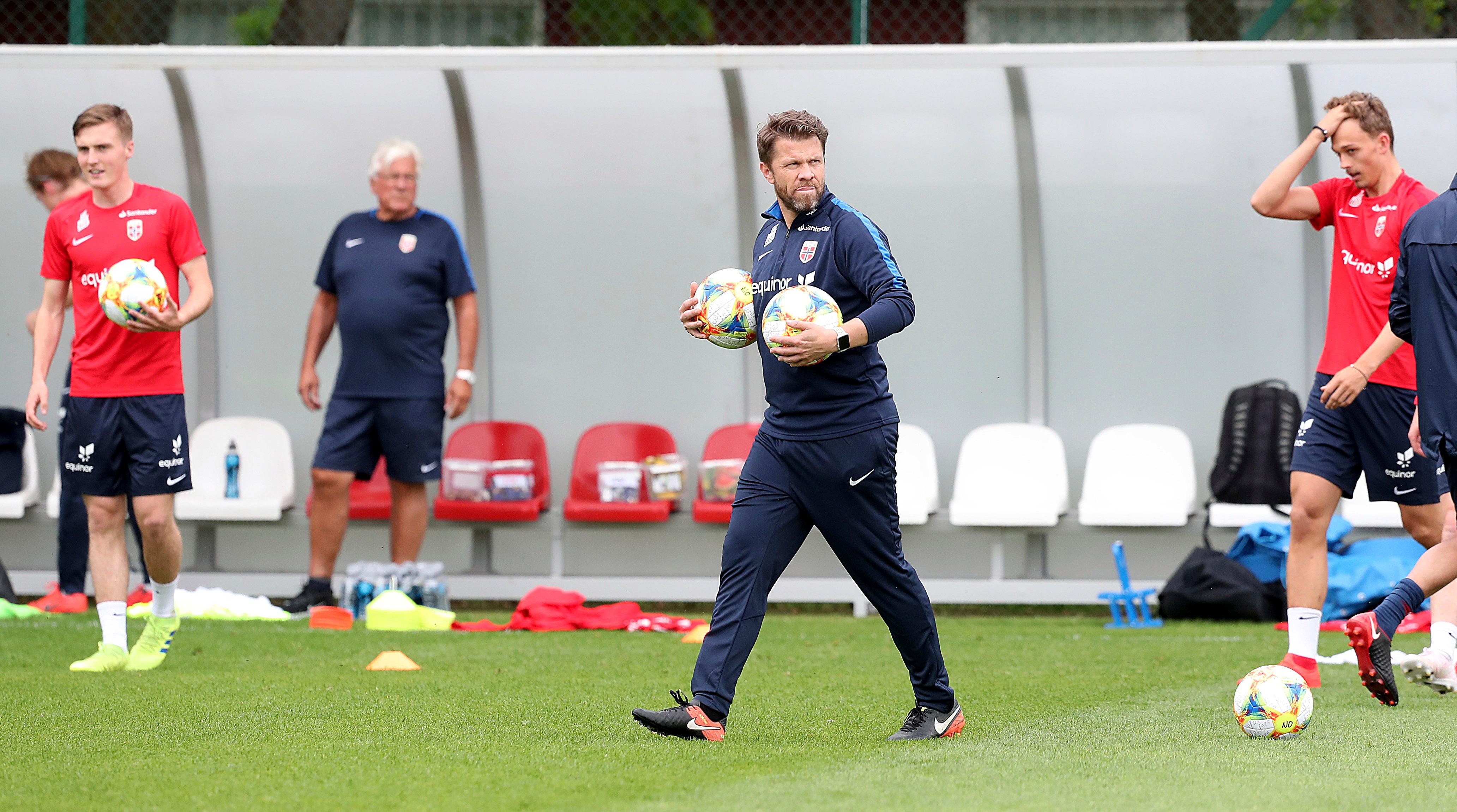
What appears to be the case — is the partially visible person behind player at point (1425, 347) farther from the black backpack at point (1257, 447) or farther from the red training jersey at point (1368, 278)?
the black backpack at point (1257, 447)

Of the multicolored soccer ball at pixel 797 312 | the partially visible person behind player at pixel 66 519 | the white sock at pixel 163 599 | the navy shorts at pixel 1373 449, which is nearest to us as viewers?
the multicolored soccer ball at pixel 797 312

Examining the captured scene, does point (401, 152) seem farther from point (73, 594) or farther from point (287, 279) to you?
point (73, 594)

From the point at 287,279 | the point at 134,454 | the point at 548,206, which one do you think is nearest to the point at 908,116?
the point at 548,206

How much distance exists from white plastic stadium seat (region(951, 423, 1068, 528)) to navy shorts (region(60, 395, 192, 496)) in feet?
13.3

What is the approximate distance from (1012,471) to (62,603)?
16.4 feet

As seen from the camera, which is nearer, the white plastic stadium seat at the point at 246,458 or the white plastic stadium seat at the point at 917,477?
the white plastic stadium seat at the point at 917,477

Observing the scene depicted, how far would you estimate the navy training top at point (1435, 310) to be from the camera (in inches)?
169

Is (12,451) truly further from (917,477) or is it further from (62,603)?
(917,477)

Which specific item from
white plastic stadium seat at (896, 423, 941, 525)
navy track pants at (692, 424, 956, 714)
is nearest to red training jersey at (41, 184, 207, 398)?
navy track pants at (692, 424, 956, 714)

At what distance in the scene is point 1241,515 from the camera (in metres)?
7.92

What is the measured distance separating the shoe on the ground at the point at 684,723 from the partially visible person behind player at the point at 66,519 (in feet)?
14.3

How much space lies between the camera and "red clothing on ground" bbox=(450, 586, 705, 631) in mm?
7348

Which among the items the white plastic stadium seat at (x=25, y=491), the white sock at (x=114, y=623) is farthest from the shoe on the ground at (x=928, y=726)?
the white plastic stadium seat at (x=25, y=491)

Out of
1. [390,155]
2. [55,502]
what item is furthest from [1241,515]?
[55,502]
